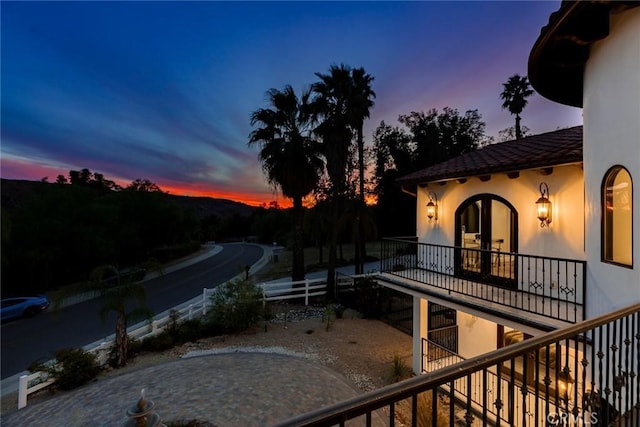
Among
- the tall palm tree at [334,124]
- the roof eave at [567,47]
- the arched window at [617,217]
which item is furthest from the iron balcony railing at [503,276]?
Answer: the tall palm tree at [334,124]

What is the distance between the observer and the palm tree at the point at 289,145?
13492mm

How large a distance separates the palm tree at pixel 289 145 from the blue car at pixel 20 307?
38.6 feet

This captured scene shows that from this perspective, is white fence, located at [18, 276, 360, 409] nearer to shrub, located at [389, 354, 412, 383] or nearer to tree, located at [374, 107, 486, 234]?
shrub, located at [389, 354, 412, 383]

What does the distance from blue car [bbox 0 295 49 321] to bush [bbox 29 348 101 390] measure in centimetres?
761

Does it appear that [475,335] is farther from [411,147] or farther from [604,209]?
[411,147]

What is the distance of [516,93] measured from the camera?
23609 mm

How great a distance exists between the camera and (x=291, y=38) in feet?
38.3

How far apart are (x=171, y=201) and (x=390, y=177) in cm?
2051

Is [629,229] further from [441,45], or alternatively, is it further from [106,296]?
[106,296]

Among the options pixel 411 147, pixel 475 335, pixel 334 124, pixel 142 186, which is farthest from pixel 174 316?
pixel 411 147

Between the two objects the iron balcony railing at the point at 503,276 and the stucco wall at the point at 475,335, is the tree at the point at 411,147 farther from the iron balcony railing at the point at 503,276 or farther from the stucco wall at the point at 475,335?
the stucco wall at the point at 475,335

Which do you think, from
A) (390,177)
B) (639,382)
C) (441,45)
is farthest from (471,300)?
(390,177)

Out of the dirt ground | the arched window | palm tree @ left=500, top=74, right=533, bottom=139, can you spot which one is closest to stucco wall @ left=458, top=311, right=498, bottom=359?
the dirt ground

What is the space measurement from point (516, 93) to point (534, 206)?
73.7 feet
